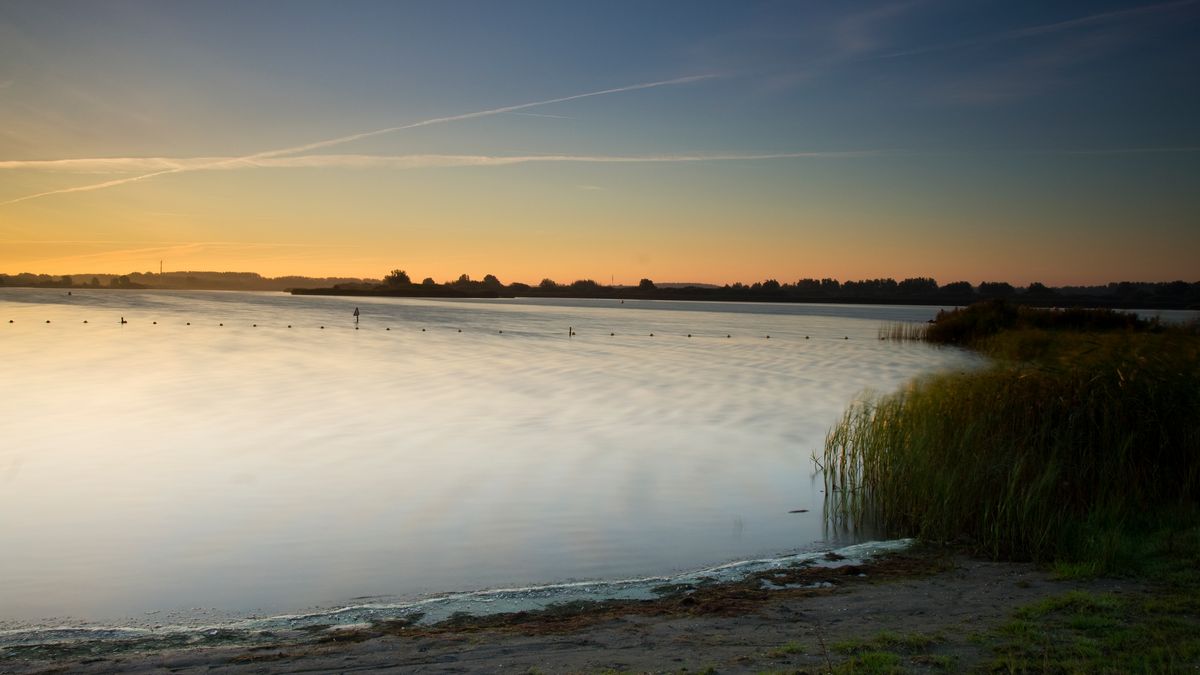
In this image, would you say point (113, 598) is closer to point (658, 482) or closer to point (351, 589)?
point (351, 589)

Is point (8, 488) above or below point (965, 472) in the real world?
below

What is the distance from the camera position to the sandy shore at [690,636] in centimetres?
772

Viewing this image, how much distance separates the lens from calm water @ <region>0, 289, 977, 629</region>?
41.1 feet

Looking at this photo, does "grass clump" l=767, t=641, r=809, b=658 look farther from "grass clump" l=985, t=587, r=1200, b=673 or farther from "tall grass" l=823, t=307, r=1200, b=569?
"tall grass" l=823, t=307, r=1200, b=569

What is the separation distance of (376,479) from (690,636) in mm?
12817

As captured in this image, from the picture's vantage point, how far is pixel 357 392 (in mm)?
37344

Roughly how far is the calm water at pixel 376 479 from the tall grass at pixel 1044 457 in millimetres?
1897

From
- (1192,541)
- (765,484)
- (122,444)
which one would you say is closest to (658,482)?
(765,484)

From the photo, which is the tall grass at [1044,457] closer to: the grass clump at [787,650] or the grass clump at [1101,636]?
the grass clump at [1101,636]

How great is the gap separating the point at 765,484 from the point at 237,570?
1147 centimetres

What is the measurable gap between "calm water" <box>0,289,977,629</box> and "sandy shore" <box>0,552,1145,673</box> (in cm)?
252

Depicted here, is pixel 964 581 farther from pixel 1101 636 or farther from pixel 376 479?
pixel 376 479

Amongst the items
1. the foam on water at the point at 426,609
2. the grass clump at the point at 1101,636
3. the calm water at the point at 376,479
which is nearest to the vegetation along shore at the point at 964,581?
the grass clump at the point at 1101,636

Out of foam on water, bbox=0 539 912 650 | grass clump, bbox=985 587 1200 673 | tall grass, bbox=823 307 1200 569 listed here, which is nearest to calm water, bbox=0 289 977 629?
foam on water, bbox=0 539 912 650
